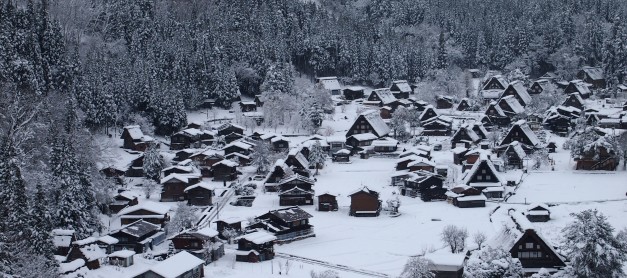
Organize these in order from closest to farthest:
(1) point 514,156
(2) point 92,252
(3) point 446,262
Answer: (3) point 446,262
(2) point 92,252
(1) point 514,156

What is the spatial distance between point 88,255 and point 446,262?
17.0 metres

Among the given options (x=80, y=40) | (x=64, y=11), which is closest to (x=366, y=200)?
(x=80, y=40)

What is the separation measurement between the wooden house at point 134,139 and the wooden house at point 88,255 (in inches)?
936

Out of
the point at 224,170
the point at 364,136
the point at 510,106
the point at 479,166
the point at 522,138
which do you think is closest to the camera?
the point at 479,166

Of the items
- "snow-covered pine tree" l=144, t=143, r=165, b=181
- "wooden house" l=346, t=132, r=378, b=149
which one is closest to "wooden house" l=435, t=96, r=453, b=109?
"wooden house" l=346, t=132, r=378, b=149

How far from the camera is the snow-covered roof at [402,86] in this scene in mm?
82238

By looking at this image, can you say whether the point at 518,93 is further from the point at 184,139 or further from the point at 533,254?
the point at 533,254

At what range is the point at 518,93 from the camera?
254 feet

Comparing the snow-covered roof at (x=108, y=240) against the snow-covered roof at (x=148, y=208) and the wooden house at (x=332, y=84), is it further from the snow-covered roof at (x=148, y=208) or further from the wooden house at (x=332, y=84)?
the wooden house at (x=332, y=84)

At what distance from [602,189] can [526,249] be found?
1722 centimetres

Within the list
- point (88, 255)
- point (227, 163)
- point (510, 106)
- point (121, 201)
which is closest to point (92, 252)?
point (88, 255)

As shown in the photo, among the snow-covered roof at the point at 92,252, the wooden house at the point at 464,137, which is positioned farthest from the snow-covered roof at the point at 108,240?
the wooden house at the point at 464,137

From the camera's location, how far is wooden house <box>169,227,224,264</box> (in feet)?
117

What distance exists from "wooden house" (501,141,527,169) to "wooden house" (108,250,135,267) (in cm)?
2968
